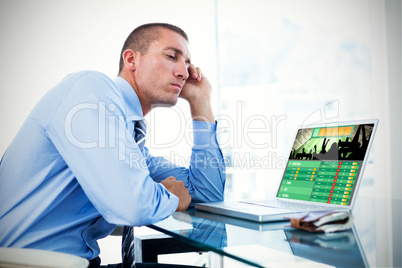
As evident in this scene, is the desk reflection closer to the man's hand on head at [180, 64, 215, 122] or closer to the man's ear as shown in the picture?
the man's hand on head at [180, 64, 215, 122]

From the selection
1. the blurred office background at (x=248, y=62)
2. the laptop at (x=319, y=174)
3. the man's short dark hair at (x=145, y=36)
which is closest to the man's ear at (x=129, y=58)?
the man's short dark hair at (x=145, y=36)

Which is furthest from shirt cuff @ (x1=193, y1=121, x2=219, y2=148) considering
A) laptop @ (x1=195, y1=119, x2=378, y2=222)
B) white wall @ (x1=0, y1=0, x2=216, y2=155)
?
white wall @ (x1=0, y1=0, x2=216, y2=155)

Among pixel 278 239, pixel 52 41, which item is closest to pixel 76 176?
pixel 278 239

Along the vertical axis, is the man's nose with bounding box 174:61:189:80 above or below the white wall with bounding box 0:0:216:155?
below

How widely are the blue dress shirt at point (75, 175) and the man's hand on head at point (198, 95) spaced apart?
22.9 inches

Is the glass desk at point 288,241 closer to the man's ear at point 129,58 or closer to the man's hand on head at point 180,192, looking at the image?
the man's hand on head at point 180,192

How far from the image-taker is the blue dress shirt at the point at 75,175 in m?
0.94

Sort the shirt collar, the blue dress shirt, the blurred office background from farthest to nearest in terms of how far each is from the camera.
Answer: the blurred office background < the shirt collar < the blue dress shirt

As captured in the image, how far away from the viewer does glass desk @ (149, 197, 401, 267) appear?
0.71m

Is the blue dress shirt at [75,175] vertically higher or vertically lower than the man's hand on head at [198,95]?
lower

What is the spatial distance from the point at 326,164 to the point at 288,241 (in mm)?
509

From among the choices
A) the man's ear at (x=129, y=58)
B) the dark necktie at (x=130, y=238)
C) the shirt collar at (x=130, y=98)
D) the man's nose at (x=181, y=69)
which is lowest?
the dark necktie at (x=130, y=238)

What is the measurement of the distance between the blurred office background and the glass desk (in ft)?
6.76

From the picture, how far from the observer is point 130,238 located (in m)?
1.33
